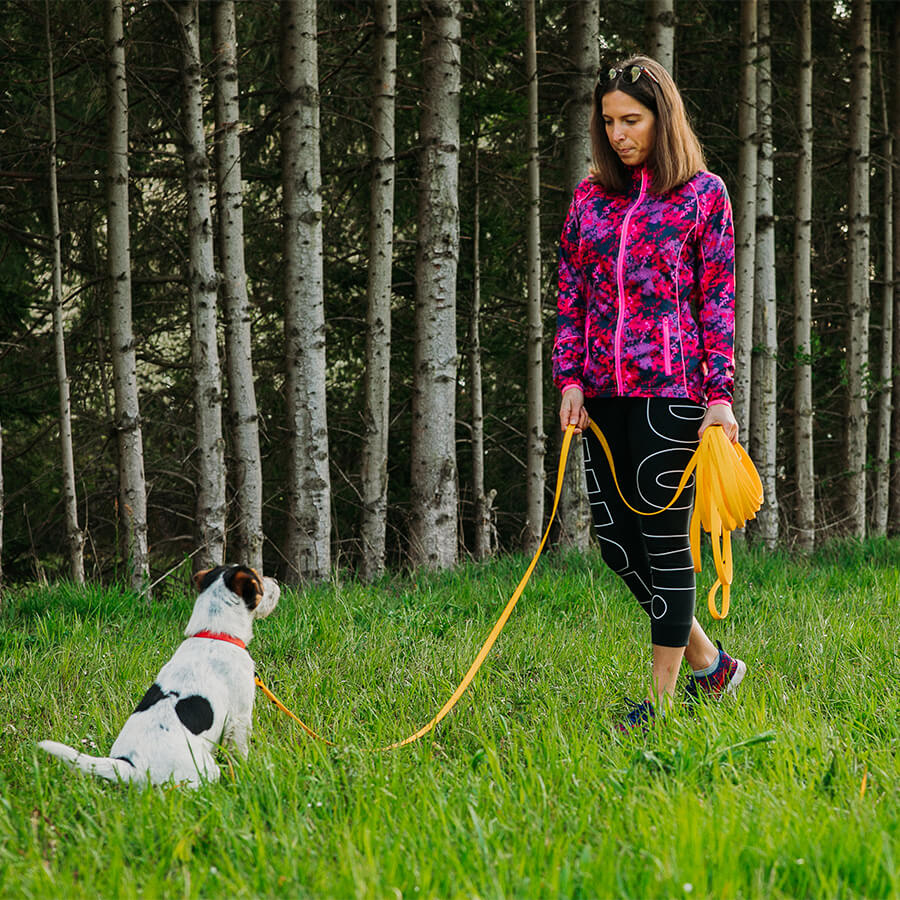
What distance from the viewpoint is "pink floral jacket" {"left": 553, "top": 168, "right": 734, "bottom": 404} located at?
3334 millimetres

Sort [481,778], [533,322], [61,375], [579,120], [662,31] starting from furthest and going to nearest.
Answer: [579,120] → [533,322] → [662,31] → [61,375] → [481,778]

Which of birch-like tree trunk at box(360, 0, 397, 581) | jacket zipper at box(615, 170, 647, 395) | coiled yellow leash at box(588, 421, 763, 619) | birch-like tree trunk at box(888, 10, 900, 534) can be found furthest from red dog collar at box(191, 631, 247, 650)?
birch-like tree trunk at box(888, 10, 900, 534)

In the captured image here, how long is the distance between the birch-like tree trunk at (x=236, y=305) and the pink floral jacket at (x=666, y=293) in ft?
15.3

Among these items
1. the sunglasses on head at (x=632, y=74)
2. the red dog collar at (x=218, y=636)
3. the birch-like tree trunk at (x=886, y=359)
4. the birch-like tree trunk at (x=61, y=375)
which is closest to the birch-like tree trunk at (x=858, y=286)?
the birch-like tree trunk at (x=886, y=359)

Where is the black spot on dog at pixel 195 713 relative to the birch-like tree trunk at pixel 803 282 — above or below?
below

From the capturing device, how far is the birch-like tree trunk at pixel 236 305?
743cm

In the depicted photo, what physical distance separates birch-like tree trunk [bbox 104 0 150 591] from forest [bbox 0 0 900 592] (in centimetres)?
3

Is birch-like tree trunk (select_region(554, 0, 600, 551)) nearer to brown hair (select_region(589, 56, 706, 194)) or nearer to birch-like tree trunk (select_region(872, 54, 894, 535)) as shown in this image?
brown hair (select_region(589, 56, 706, 194))

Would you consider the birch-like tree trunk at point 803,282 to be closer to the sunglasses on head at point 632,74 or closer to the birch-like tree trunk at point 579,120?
the birch-like tree trunk at point 579,120

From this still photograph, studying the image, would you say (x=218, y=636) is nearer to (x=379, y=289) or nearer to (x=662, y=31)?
(x=379, y=289)

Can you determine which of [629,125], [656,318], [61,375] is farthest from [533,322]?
[656,318]

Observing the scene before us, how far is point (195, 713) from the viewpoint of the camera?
2998mm

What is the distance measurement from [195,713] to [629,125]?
262 cm

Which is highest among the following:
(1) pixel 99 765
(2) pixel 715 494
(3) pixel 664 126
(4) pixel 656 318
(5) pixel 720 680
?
(3) pixel 664 126
